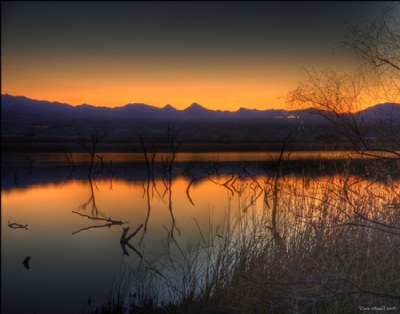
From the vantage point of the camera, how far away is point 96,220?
19.2 m

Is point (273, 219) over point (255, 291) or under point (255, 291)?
over

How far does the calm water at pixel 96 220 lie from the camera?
1086 cm

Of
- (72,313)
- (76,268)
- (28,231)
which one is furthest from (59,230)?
(72,313)

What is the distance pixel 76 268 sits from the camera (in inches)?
509

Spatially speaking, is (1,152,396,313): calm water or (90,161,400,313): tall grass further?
(1,152,396,313): calm water

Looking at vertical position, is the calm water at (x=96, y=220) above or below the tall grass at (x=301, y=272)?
below

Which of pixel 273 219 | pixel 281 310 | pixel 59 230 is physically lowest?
pixel 59 230

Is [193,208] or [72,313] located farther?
[193,208]

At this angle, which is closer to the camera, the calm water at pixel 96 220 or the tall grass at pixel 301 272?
the tall grass at pixel 301 272

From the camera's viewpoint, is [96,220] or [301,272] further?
[96,220]

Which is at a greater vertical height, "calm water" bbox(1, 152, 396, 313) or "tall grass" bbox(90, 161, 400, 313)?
"tall grass" bbox(90, 161, 400, 313)

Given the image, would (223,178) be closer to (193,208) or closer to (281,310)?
(193,208)

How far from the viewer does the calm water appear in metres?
10.9

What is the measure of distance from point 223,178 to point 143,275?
21.1 m
